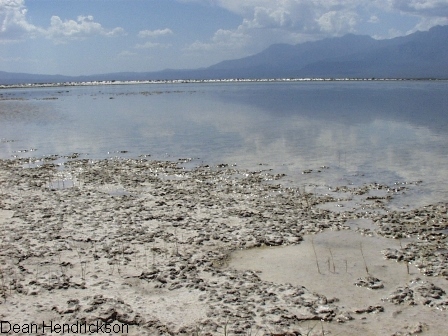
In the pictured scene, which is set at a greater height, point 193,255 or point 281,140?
point 281,140

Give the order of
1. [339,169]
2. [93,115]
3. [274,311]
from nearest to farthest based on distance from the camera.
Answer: [274,311]
[339,169]
[93,115]

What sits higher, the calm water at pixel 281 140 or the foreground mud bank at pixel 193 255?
the calm water at pixel 281 140

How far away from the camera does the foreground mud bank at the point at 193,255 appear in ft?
24.7

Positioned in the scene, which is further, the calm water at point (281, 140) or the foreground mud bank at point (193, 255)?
the calm water at point (281, 140)

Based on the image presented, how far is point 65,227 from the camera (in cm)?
1188

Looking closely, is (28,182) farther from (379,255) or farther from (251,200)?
(379,255)

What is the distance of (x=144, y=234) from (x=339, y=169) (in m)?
10.1

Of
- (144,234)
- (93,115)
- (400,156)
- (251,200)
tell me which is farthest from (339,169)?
(93,115)

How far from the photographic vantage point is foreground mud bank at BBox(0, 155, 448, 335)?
754 cm

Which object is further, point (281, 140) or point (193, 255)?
point (281, 140)

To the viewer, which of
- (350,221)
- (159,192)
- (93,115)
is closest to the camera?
(350,221)

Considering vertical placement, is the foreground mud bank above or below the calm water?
below

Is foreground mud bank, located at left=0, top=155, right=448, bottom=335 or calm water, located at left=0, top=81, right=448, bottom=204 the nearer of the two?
foreground mud bank, located at left=0, top=155, right=448, bottom=335

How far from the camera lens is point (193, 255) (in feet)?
33.2
